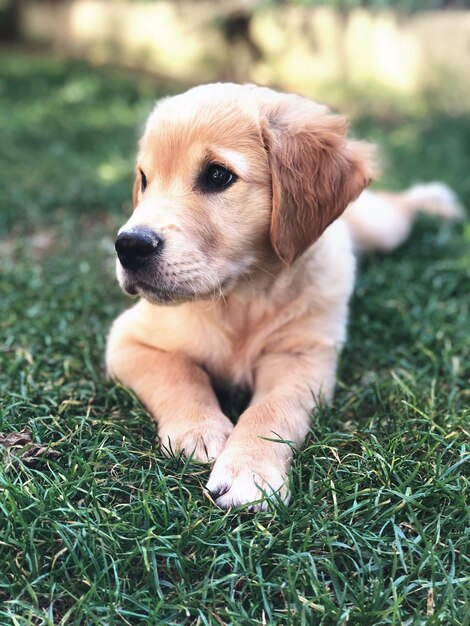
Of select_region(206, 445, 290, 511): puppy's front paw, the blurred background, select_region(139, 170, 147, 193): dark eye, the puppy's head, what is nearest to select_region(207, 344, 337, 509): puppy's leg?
select_region(206, 445, 290, 511): puppy's front paw

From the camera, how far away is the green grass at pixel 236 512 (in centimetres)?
164

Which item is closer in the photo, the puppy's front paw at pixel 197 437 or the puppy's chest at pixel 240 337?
the puppy's front paw at pixel 197 437

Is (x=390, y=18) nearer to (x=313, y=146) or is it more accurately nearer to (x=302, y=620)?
(x=313, y=146)

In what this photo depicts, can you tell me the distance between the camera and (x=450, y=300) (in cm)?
367

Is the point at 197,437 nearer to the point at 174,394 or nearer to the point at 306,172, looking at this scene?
the point at 174,394

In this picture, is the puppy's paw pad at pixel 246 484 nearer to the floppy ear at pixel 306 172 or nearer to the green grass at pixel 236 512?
the green grass at pixel 236 512

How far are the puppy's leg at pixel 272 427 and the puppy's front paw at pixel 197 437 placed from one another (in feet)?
0.20

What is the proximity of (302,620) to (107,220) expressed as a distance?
3.95 m

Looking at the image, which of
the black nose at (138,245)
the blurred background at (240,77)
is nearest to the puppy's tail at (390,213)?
the blurred background at (240,77)

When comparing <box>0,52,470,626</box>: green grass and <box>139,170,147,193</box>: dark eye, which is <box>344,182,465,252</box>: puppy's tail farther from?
<box>139,170,147,193</box>: dark eye

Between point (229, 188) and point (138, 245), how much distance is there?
0.45 meters

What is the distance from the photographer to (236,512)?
1899 mm

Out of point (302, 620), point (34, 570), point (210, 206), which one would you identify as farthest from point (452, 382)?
point (34, 570)

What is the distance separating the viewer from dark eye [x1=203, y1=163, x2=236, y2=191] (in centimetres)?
241
